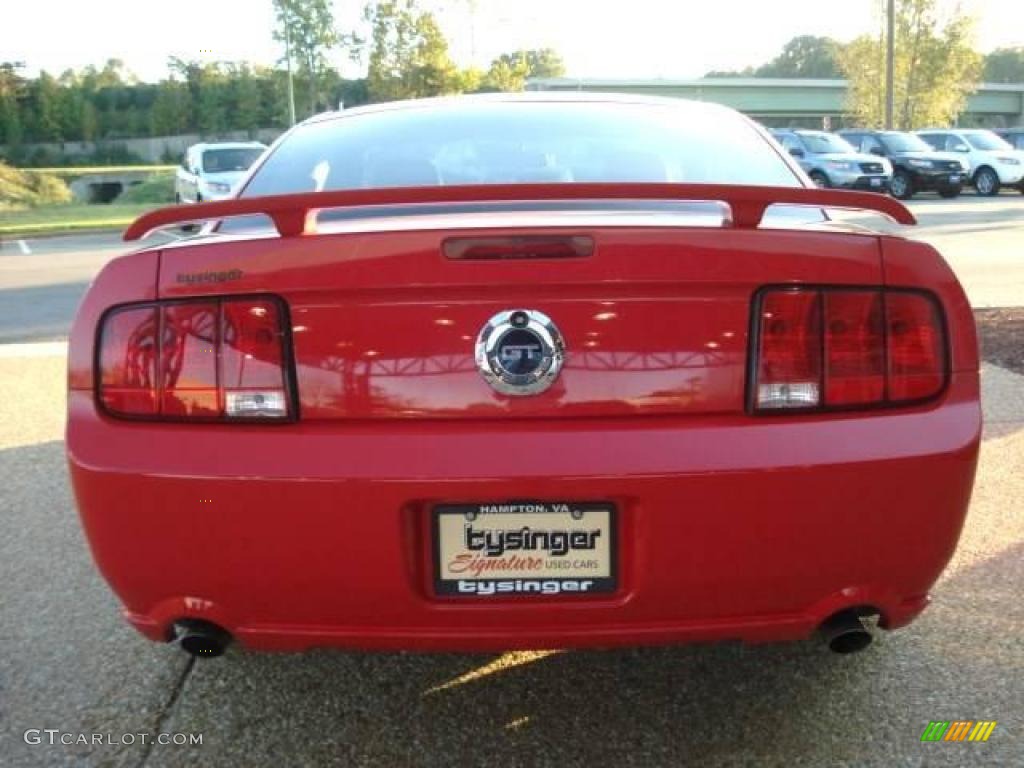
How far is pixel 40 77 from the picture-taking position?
83.0 m

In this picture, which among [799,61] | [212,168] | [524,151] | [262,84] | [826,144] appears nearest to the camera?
[524,151]

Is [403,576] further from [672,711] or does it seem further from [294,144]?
[294,144]

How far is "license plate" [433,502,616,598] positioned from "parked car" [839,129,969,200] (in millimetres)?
25953

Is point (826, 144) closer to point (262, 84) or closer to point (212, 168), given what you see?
point (212, 168)

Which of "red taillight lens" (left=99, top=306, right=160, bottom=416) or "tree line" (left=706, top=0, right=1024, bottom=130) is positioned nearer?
"red taillight lens" (left=99, top=306, right=160, bottom=416)

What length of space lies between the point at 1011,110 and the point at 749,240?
101940 millimetres

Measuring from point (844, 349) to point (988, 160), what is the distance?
1098 inches

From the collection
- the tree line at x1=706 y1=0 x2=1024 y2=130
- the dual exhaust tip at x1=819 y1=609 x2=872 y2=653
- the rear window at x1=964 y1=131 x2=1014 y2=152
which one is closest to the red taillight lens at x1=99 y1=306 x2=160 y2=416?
the dual exhaust tip at x1=819 y1=609 x2=872 y2=653

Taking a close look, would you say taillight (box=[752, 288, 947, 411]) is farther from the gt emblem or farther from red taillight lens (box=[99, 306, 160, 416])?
red taillight lens (box=[99, 306, 160, 416])

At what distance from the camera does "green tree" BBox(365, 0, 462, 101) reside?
39.4 m

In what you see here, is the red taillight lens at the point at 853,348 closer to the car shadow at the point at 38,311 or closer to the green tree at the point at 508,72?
the car shadow at the point at 38,311

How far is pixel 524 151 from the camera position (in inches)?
130

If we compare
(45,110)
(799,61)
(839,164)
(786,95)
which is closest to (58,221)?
(839,164)

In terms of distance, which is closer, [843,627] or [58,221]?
[843,627]
